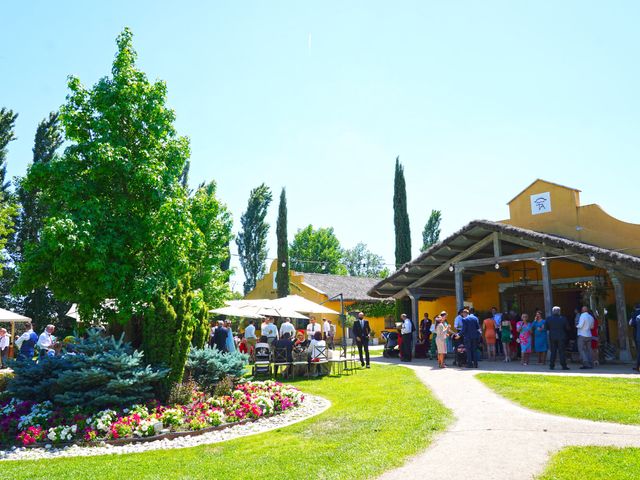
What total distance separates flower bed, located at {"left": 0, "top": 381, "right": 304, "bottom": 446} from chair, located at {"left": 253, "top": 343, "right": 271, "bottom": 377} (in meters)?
5.00

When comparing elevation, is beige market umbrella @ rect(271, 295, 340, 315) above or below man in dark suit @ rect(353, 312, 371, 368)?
above

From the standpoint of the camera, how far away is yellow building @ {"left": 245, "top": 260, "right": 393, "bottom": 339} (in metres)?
33.8

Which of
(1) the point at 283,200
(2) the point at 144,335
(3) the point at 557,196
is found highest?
(1) the point at 283,200

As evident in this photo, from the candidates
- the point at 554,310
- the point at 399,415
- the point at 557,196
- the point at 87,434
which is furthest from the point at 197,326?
the point at 557,196

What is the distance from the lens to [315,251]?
196ft

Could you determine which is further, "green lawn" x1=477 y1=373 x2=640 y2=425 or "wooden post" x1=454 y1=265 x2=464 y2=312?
"wooden post" x1=454 y1=265 x2=464 y2=312

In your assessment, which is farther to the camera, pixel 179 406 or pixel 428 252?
pixel 428 252

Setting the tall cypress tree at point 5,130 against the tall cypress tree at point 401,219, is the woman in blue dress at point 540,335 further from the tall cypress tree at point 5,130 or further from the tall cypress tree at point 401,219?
the tall cypress tree at point 5,130

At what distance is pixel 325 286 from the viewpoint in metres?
36.8

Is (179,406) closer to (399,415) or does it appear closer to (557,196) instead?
(399,415)

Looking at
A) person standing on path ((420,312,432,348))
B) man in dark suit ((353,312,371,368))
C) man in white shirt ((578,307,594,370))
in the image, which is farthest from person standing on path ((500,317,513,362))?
man in dark suit ((353,312,371,368))

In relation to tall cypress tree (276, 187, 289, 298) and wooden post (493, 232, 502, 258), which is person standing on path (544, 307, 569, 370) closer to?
wooden post (493, 232, 502, 258)

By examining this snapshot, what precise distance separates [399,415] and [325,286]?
94.2ft

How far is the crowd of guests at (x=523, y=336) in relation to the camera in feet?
44.1
